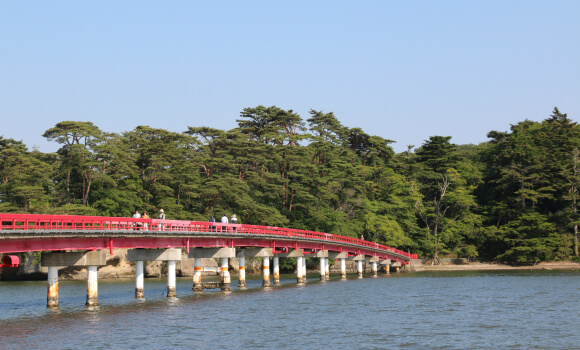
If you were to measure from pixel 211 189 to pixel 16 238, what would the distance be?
184 ft

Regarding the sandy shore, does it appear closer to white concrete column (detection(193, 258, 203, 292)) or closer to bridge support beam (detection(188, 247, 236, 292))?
bridge support beam (detection(188, 247, 236, 292))

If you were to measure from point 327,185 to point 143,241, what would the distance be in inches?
2339

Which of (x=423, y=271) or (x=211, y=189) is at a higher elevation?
Answer: (x=211, y=189)

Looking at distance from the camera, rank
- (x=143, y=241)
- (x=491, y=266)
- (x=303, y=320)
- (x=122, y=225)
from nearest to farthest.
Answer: (x=303, y=320)
(x=143, y=241)
(x=122, y=225)
(x=491, y=266)

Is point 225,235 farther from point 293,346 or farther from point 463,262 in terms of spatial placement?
point 463,262

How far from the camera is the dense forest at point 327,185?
88000mm

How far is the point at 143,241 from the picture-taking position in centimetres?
4825

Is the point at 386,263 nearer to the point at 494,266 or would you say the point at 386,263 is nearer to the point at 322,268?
the point at 322,268

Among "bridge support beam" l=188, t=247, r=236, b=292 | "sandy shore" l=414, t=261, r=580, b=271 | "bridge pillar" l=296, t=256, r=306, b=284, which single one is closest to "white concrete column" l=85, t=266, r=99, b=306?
"bridge support beam" l=188, t=247, r=236, b=292

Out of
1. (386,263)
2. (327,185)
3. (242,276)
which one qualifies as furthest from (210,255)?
(327,185)

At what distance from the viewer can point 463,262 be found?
352ft

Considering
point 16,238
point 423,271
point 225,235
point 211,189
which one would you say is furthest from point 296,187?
point 16,238

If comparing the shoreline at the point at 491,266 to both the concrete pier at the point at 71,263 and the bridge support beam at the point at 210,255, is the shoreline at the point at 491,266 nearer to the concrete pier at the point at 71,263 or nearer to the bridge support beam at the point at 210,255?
the bridge support beam at the point at 210,255

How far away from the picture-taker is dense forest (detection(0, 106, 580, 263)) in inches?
3465
